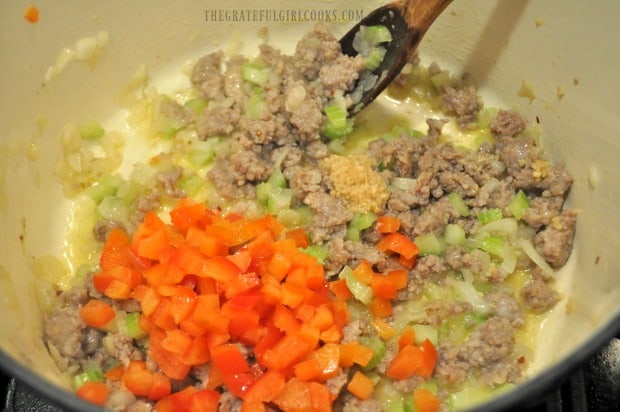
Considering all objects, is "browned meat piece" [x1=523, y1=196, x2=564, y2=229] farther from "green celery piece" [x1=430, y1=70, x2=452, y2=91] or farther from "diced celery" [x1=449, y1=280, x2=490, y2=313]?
"green celery piece" [x1=430, y1=70, x2=452, y2=91]

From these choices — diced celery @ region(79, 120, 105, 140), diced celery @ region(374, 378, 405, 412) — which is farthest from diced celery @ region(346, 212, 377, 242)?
diced celery @ region(79, 120, 105, 140)

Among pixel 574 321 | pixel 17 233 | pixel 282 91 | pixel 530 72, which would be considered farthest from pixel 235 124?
pixel 574 321

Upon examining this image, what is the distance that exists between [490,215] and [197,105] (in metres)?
1.37

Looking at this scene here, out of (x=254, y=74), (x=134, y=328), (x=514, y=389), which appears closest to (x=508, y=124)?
(x=254, y=74)

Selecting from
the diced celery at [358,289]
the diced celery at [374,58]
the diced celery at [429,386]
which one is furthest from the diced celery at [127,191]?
the diced celery at [429,386]

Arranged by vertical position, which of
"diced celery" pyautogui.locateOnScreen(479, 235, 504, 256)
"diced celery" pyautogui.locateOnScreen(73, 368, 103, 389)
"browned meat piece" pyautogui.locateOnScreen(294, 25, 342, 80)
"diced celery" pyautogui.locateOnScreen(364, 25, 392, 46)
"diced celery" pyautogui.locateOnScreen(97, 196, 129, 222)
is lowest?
"diced celery" pyautogui.locateOnScreen(73, 368, 103, 389)

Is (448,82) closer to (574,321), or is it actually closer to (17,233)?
(574,321)

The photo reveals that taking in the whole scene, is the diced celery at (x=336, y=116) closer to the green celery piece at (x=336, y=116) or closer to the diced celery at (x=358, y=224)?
the green celery piece at (x=336, y=116)

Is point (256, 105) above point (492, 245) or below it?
above

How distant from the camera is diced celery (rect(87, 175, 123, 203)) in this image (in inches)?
104

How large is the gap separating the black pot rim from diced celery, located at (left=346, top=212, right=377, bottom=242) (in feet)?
3.46

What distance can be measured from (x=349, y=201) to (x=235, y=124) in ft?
2.10

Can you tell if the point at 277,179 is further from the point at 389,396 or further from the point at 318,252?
the point at 389,396

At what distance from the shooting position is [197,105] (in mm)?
2863
